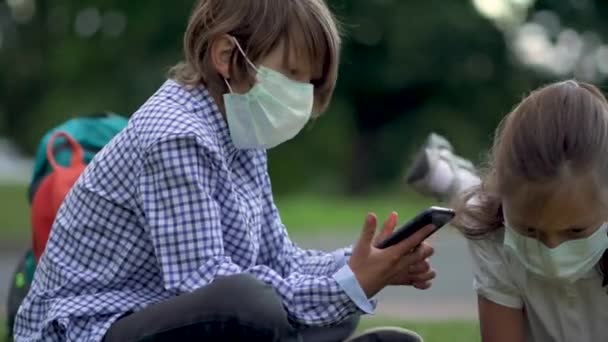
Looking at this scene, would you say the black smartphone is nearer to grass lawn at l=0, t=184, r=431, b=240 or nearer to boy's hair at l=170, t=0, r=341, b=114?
boy's hair at l=170, t=0, r=341, b=114

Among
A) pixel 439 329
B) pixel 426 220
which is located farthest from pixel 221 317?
pixel 439 329

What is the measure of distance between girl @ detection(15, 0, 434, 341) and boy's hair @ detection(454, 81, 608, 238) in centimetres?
25

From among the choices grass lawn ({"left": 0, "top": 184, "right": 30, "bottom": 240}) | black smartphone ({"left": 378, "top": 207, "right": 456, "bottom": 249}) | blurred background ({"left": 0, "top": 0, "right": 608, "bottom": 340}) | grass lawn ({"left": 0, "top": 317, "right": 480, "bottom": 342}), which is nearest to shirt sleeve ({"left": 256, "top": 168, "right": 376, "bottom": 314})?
black smartphone ({"left": 378, "top": 207, "right": 456, "bottom": 249})

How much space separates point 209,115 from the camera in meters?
2.74

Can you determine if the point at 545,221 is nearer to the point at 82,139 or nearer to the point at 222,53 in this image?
the point at 222,53

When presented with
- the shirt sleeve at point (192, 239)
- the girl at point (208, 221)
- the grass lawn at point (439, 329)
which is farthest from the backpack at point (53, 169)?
the shirt sleeve at point (192, 239)

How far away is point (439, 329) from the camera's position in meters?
4.57

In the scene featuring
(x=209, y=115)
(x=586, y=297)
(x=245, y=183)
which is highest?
(x=209, y=115)

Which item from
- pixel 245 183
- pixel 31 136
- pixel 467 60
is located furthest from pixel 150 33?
pixel 245 183

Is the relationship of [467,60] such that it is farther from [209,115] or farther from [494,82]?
[209,115]

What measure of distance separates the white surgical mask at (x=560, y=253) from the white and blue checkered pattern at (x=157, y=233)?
0.42 m

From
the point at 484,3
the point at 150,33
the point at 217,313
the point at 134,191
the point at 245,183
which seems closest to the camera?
the point at 217,313

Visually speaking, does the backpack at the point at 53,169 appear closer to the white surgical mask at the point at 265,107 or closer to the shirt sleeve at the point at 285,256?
the shirt sleeve at the point at 285,256

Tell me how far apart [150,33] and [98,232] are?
60.8ft
